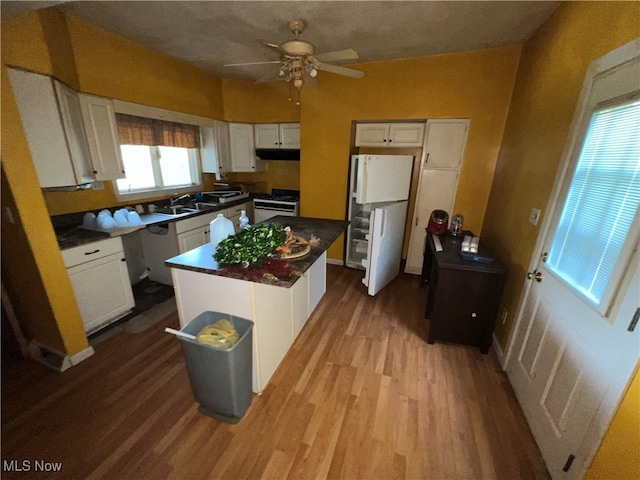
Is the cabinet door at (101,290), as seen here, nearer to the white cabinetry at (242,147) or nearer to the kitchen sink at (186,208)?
the kitchen sink at (186,208)

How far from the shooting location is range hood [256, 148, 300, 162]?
152 inches

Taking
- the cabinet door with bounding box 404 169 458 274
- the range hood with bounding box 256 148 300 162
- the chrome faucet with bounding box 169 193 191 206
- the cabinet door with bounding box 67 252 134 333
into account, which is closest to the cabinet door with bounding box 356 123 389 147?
the cabinet door with bounding box 404 169 458 274

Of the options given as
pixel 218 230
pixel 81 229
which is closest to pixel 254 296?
pixel 218 230

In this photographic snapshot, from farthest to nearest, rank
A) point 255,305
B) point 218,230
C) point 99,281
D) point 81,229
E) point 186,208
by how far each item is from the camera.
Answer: point 186,208
point 81,229
point 99,281
point 218,230
point 255,305

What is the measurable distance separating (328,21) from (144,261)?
3.33 meters

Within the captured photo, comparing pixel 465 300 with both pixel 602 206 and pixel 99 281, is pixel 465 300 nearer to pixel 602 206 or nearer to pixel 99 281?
pixel 602 206

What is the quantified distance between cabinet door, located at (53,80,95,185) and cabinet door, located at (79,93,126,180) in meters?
0.04

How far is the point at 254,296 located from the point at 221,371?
44cm

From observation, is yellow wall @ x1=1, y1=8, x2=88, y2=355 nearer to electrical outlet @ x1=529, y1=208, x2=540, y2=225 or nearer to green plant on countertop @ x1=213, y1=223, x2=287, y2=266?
green plant on countertop @ x1=213, y1=223, x2=287, y2=266

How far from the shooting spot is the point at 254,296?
4.76ft

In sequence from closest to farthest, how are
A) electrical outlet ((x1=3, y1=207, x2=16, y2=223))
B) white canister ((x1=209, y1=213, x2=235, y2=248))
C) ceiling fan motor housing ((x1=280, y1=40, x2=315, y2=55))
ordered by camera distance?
electrical outlet ((x1=3, y1=207, x2=16, y2=223))
ceiling fan motor housing ((x1=280, y1=40, x2=315, y2=55))
white canister ((x1=209, y1=213, x2=235, y2=248))

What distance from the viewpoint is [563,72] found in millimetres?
1609

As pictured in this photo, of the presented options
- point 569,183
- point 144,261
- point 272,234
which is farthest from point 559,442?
point 144,261

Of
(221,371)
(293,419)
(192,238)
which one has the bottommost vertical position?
(293,419)
